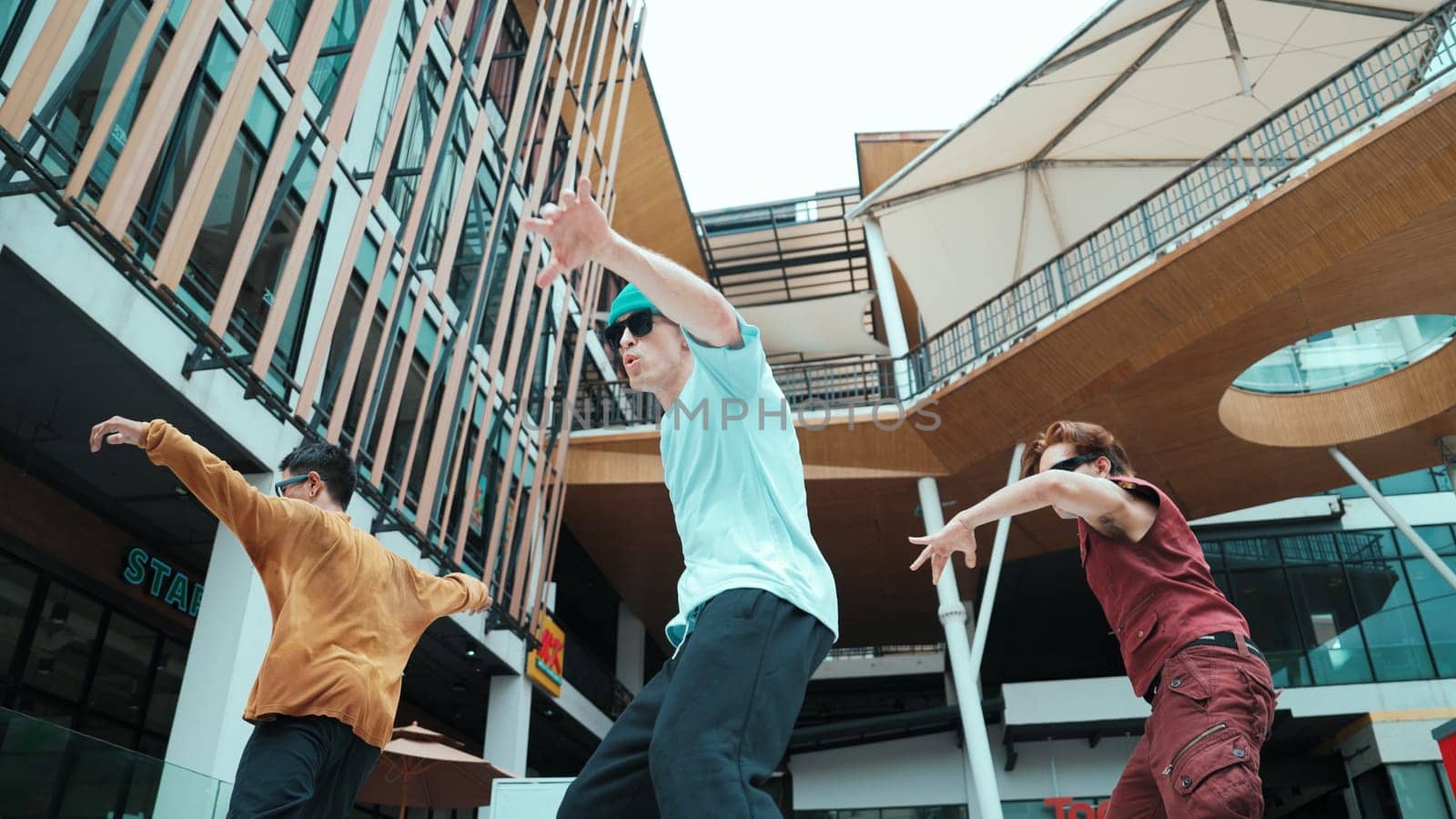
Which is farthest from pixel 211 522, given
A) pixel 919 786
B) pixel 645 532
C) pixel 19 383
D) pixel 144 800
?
pixel 919 786

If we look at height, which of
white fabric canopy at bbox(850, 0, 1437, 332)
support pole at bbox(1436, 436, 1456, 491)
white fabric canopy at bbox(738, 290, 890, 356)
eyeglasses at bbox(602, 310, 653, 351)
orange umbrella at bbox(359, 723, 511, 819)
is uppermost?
white fabric canopy at bbox(738, 290, 890, 356)

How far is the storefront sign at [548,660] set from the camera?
59.7ft

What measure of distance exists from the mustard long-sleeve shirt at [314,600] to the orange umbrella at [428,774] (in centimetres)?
897

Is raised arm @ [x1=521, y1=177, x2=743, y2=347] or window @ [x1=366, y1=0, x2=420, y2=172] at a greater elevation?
window @ [x1=366, y1=0, x2=420, y2=172]

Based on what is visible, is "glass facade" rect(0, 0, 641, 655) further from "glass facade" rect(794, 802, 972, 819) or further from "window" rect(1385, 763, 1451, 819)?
"window" rect(1385, 763, 1451, 819)

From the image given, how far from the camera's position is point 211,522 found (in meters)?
12.7

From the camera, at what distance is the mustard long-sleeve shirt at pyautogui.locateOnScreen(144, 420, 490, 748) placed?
10.9ft

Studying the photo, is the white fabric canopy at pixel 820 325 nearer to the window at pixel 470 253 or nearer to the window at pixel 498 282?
the window at pixel 498 282

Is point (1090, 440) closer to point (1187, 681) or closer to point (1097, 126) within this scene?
point (1187, 681)

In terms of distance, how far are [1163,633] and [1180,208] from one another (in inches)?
582

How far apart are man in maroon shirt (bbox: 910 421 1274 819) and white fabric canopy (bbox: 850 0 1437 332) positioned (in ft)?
50.6

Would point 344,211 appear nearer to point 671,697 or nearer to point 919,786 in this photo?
point 671,697

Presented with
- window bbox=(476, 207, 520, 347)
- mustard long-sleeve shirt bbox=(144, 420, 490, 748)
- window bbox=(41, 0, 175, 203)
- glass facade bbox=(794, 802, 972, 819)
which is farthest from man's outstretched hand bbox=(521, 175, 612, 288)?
glass facade bbox=(794, 802, 972, 819)

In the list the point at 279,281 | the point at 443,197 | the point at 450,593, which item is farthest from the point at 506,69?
the point at 450,593
